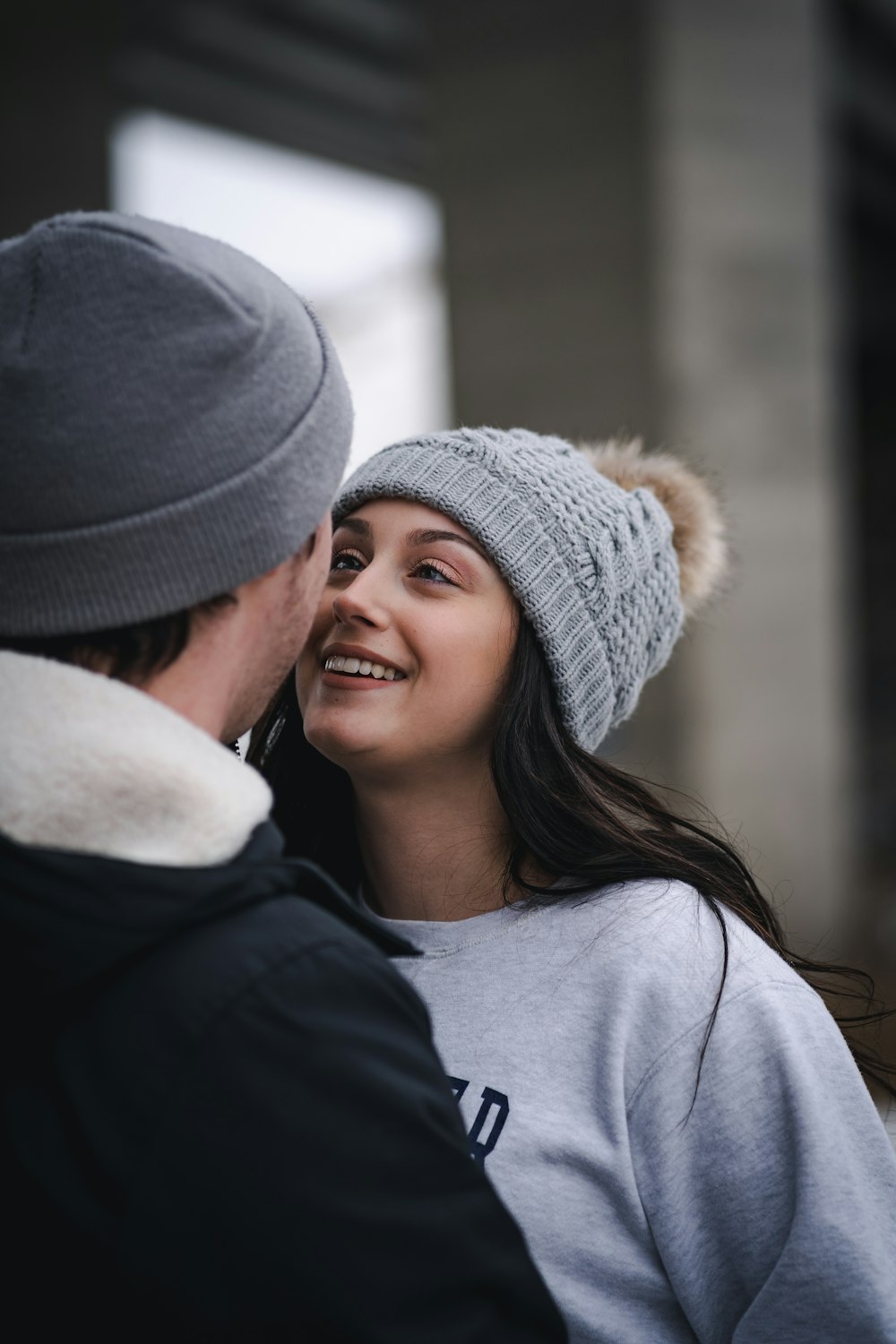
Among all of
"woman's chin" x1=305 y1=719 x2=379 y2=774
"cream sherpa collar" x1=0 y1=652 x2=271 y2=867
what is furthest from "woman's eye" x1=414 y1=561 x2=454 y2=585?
"cream sherpa collar" x1=0 y1=652 x2=271 y2=867

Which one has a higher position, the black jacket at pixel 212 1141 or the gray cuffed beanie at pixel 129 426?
the gray cuffed beanie at pixel 129 426

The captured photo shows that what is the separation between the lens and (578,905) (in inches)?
67.9

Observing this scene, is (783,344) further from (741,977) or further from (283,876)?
(283,876)

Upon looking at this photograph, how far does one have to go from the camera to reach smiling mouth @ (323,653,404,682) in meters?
1.76

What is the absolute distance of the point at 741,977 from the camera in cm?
157

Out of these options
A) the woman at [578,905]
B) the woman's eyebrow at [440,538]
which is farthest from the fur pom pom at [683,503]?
the woman's eyebrow at [440,538]

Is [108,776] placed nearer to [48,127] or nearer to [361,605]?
[361,605]

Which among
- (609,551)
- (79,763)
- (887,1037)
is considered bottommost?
(887,1037)

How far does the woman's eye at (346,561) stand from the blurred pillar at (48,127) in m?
6.58

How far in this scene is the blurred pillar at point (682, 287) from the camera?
6.59 meters

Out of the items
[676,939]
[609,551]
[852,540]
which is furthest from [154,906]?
[852,540]

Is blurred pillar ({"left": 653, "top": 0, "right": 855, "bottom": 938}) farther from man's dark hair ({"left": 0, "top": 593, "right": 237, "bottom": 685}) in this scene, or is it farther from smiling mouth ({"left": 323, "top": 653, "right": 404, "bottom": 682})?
man's dark hair ({"left": 0, "top": 593, "right": 237, "bottom": 685})

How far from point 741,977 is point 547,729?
44 centimetres

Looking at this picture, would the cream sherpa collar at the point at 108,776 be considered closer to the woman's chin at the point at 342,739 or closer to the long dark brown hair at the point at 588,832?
the woman's chin at the point at 342,739
